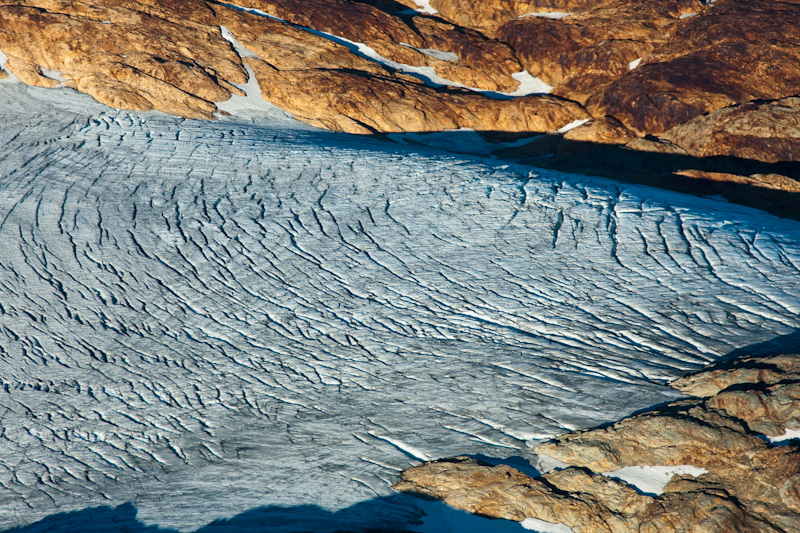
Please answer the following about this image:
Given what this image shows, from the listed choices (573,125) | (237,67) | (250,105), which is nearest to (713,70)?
(573,125)

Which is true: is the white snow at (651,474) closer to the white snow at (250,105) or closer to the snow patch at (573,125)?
the white snow at (250,105)

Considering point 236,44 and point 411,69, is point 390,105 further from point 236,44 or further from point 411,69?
point 236,44

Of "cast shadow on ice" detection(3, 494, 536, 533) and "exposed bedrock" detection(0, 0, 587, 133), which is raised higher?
"exposed bedrock" detection(0, 0, 587, 133)

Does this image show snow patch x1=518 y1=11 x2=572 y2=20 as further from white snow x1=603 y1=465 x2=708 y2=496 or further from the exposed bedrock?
white snow x1=603 y1=465 x2=708 y2=496

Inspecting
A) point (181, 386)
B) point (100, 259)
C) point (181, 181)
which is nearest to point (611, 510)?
point (181, 386)

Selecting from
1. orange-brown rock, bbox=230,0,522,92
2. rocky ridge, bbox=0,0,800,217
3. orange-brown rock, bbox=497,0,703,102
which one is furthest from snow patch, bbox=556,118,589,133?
orange-brown rock, bbox=230,0,522,92
